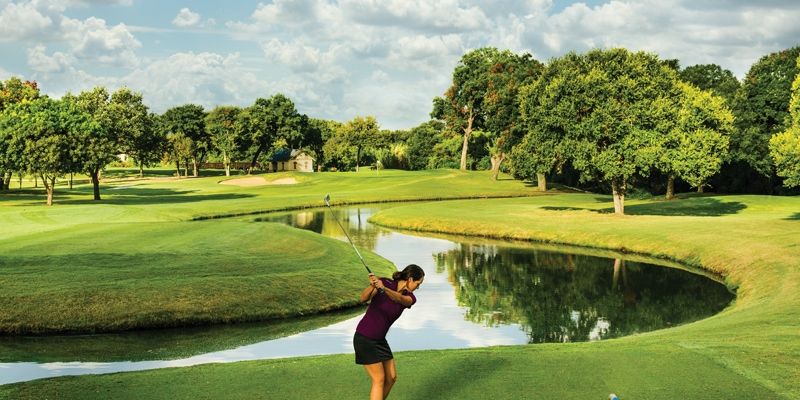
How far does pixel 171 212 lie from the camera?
7412 centimetres

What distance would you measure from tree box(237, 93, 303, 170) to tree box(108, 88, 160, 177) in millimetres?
18723

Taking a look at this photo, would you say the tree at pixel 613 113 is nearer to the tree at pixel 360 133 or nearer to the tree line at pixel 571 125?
the tree line at pixel 571 125

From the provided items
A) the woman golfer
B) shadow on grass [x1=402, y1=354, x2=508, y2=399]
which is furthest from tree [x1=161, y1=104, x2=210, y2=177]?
the woman golfer

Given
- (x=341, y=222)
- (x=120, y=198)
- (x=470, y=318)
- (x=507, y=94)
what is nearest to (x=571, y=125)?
(x=341, y=222)

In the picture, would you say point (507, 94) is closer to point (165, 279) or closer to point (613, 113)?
point (613, 113)

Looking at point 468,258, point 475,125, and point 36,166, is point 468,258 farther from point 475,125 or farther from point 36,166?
point 475,125

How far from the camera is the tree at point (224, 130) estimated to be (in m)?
166

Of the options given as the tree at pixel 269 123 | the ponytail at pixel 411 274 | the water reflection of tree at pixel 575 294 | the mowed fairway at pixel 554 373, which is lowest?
the water reflection of tree at pixel 575 294

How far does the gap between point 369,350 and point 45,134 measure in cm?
7366

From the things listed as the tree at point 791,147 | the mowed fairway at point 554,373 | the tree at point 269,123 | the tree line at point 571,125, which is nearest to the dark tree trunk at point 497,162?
the tree line at point 571,125

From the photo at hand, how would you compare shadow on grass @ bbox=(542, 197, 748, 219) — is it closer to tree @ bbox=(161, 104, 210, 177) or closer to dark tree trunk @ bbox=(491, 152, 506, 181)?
dark tree trunk @ bbox=(491, 152, 506, 181)

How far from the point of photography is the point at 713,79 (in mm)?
127938

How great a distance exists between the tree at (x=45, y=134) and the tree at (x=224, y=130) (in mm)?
81510

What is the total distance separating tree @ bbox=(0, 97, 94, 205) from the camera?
7550 cm
